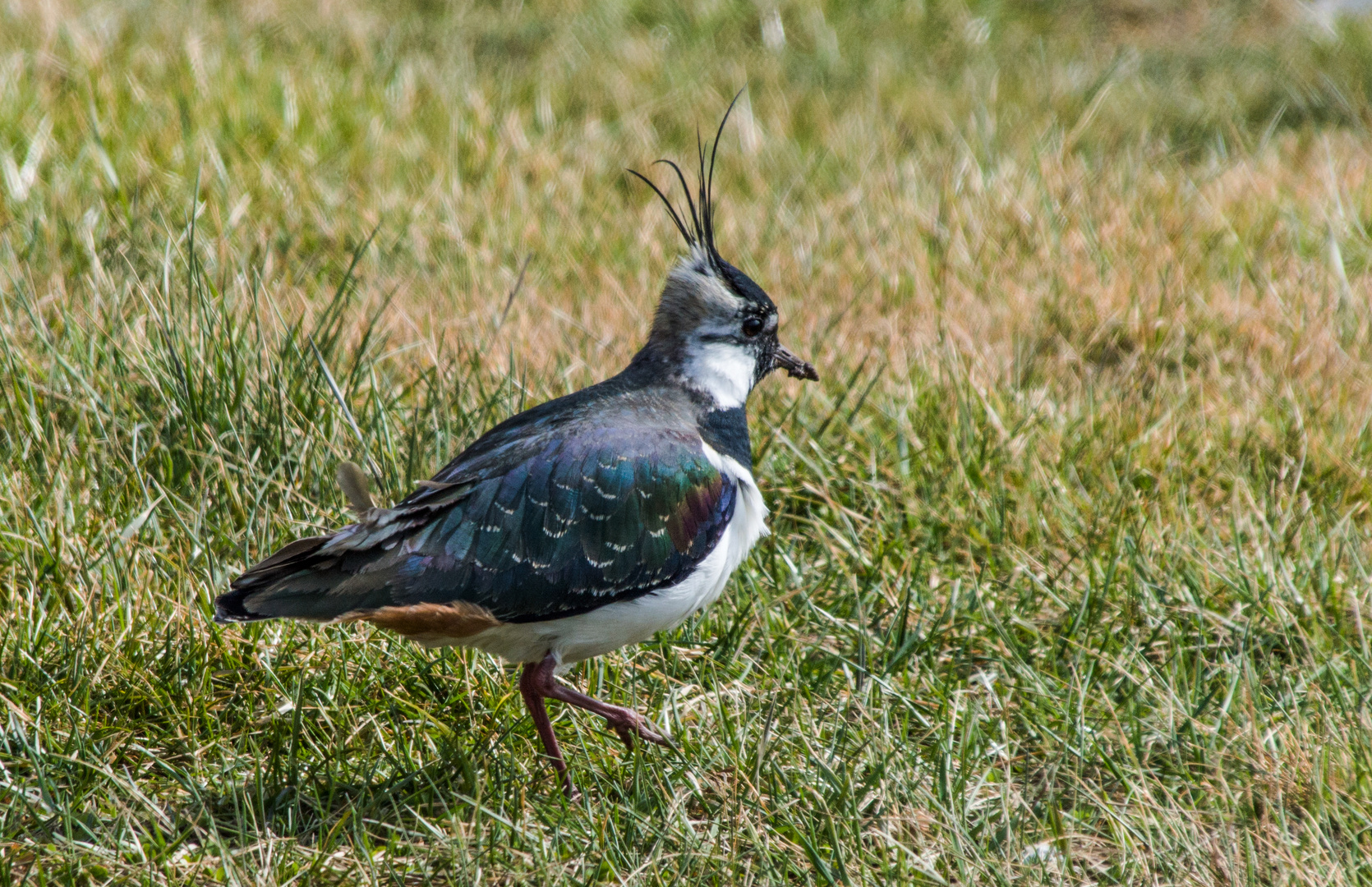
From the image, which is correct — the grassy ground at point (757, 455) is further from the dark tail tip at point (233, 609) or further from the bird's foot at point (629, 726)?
the dark tail tip at point (233, 609)

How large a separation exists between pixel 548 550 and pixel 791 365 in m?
1.10

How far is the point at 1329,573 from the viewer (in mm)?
3883

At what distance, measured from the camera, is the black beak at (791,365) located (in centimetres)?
406

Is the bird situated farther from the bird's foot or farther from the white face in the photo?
the white face

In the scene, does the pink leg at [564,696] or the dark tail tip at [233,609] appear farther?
the pink leg at [564,696]

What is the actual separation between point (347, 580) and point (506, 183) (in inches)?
138

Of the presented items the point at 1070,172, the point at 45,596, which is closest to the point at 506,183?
the point at 1070,172

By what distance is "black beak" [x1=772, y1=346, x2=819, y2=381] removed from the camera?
406 centimetres

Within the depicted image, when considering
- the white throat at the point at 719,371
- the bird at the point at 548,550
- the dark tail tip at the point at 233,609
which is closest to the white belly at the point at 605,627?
the bird at the point at 548,550

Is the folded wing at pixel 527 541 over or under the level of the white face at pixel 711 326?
under

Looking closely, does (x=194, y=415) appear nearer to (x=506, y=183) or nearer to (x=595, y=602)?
(x=595, y=602)

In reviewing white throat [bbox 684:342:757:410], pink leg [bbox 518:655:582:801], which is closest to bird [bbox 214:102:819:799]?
pink leg [bbox 518:655:582:801]

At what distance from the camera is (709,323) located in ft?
12.7

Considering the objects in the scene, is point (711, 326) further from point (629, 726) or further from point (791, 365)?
point (629, 726)
